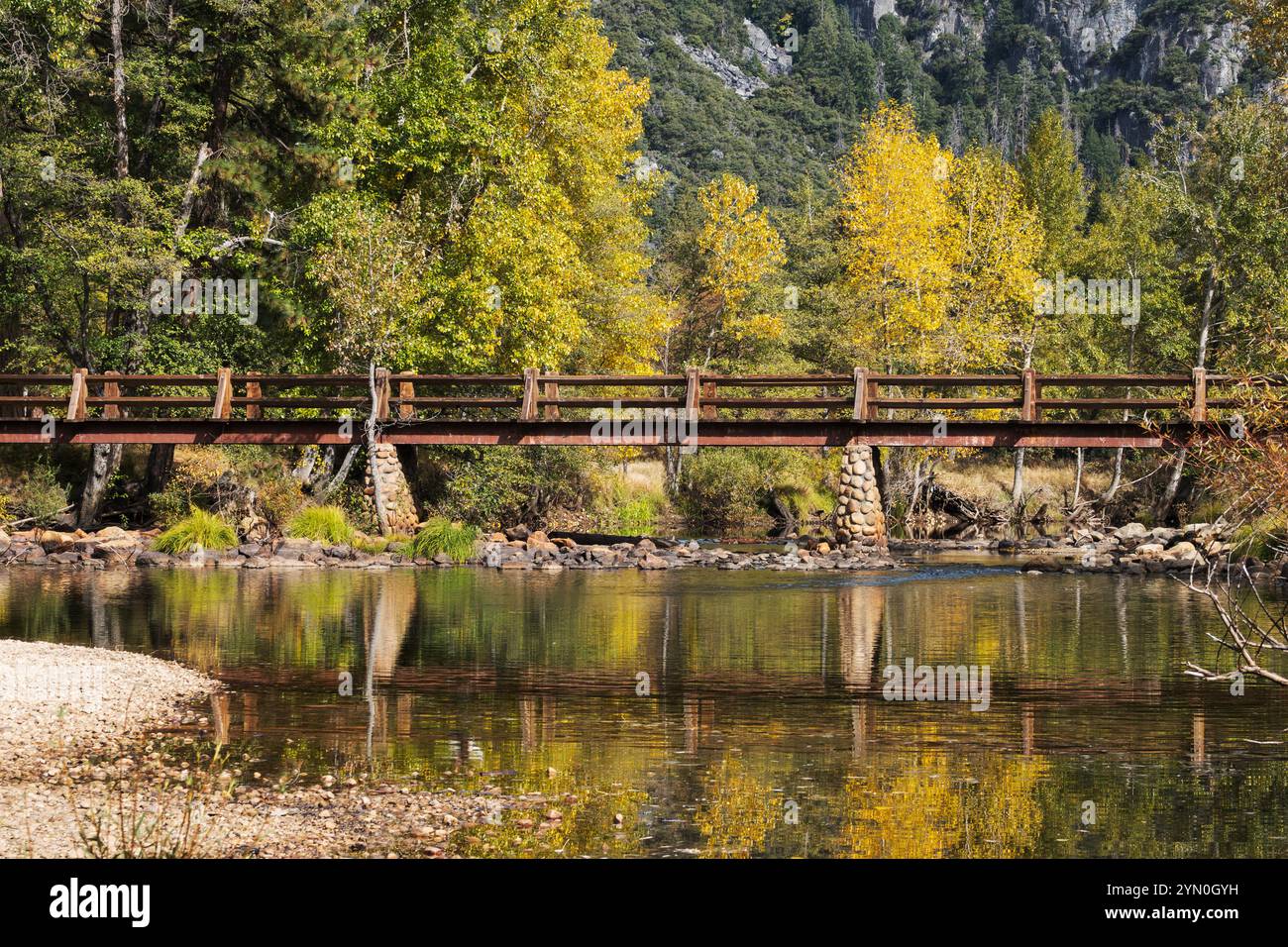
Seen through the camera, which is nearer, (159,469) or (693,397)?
(693,397)

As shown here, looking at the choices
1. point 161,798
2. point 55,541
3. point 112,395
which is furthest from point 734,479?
point 161,798

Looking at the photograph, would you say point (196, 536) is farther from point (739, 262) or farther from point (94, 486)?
point (739, 262)

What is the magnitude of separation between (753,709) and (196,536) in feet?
63.8

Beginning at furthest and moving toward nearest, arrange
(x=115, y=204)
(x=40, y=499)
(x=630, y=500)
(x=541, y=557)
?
(x=630, y=500) < (x=40, y=499) < (x=115, y=204) < (x=541, y=557)

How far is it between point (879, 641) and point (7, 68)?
75.9 feet

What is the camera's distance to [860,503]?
31422 mm

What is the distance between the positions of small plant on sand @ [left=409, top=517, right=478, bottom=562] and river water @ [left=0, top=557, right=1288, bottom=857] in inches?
236

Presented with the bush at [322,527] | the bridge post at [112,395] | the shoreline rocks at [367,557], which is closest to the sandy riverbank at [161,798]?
the shoreline rocks at [367,557]

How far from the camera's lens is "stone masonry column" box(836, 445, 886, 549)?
31172 mm

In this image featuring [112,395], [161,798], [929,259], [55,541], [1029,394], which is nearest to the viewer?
[161,798]

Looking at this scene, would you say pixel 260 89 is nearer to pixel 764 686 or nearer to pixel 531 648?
pixel 531 648

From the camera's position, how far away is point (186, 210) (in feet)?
108

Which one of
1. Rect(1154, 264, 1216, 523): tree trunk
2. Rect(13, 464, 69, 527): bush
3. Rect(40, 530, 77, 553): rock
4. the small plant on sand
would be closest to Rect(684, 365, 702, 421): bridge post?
the small plant on sand

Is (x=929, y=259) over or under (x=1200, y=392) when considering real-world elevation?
over
